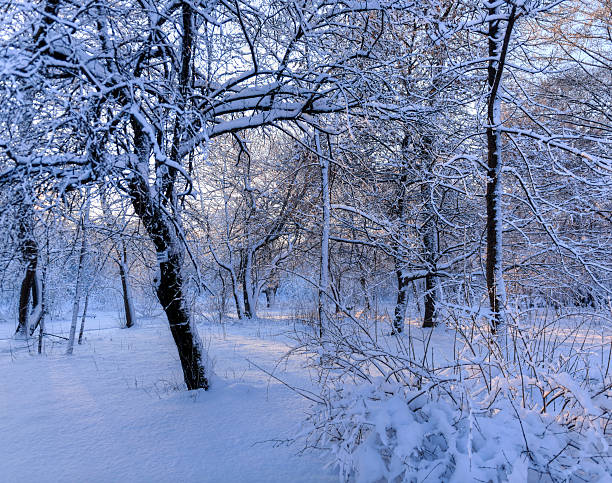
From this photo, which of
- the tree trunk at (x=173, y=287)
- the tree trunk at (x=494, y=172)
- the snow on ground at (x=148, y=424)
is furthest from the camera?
the tree trunk at (x=494, y=172)

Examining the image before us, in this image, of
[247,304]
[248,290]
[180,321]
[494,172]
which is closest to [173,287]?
[180,321]

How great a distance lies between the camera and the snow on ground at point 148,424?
311cm

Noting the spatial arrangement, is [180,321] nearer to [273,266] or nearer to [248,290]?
[273,266]

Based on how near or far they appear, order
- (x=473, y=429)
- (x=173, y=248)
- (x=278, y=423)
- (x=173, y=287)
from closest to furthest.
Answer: (x=473, y=429) → (x=278, y=423) → (x=173, y=248) → (x=173, y=287)

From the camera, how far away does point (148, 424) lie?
4.01 meters

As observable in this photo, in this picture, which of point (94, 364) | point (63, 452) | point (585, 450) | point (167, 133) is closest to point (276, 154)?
point (94, 364)

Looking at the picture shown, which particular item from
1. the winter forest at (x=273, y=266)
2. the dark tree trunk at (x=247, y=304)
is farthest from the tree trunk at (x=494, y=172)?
the dark tree trunk at (x=247, y=304)

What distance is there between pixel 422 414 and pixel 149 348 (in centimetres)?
717

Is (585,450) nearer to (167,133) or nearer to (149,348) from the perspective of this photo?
(167,133)

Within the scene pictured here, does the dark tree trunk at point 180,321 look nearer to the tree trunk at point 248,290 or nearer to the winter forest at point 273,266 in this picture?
the winter forest at point 273,266

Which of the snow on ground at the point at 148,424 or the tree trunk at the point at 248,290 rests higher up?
the tree trunk at the point at 248,290

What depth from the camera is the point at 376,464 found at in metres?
2.51

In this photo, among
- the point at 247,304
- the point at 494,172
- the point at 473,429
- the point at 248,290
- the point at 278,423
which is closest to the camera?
the point at 473,429

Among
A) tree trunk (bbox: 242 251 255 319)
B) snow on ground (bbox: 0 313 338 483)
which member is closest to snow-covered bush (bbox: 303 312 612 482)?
snow on ground (bbox: 0 313 338 483)
